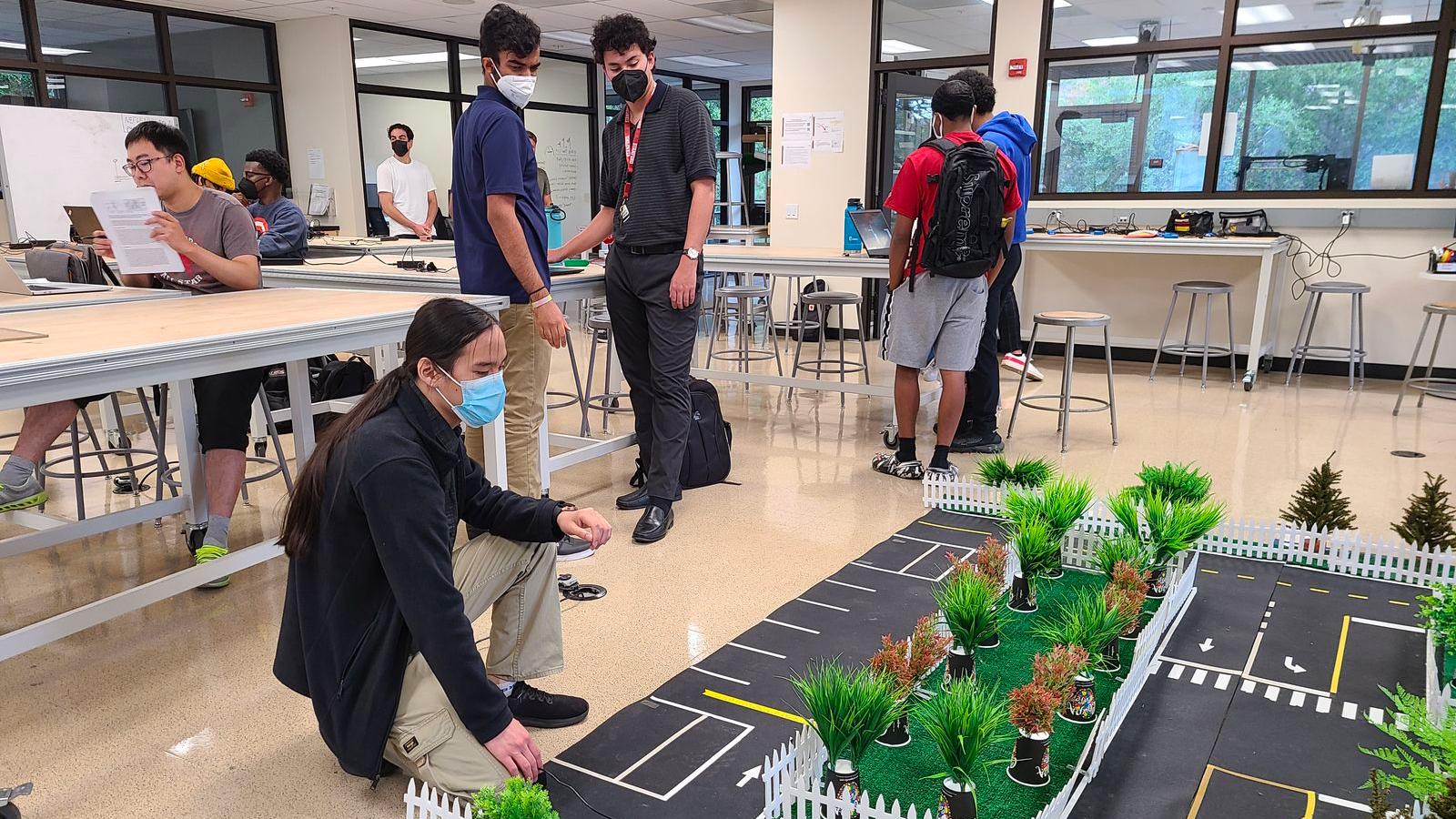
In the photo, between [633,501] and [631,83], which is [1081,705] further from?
[631,83]

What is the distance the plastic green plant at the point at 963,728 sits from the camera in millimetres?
1461

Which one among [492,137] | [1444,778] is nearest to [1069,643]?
[1444,778]

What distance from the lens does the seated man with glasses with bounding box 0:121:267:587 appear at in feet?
9.14

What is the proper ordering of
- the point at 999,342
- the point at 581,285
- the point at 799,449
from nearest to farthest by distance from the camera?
the point at 581,285, the point at 799,449, the point at 999,342

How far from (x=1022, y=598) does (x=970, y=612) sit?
539 millimetres

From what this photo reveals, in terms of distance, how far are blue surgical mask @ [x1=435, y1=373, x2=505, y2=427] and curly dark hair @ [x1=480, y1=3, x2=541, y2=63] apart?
1.34 meters

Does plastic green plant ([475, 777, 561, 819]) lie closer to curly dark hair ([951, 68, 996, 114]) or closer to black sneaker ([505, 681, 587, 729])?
black sneaker ([505, 681, 587, 729])

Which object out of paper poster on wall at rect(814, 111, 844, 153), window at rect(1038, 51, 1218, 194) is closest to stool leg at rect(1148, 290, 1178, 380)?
window at rect(1038, 51, 1218, 194)

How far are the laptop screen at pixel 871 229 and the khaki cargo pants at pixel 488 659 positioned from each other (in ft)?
9.28

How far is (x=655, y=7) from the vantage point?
799 centimetres

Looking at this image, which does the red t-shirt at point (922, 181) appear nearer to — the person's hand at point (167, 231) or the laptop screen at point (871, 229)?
the laptop screen at point (871, 229)

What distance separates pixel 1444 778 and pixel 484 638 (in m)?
1.93

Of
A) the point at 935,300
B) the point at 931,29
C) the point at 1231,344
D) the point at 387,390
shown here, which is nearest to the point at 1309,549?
the point at 935,300

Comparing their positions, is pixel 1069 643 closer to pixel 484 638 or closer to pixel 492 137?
pixel 484 638
